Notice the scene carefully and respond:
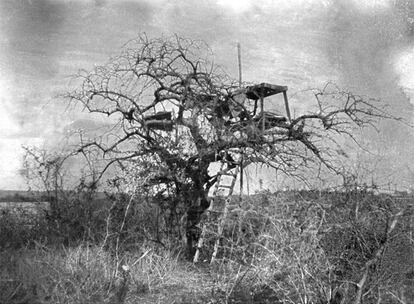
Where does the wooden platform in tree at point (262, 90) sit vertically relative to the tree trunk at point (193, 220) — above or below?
above

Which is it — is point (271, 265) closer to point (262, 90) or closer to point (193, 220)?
point (193, 220)

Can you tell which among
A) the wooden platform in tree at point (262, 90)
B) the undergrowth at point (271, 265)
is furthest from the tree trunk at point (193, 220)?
the wooden platform in tree at point (262, 90)

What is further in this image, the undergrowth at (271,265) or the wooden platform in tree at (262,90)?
the wooden platform in tree at (262,90)

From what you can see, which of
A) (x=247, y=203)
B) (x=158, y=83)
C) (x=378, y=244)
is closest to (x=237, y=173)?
(x=247, y=203)

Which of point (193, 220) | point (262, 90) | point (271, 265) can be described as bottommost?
point (271, 265)

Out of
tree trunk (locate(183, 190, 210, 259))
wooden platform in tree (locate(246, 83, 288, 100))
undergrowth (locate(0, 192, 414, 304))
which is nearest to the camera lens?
undergrowth (locate(0, 192, 414, 304))

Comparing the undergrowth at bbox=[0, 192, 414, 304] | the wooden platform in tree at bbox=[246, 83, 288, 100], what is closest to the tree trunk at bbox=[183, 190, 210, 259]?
the undergrowth at bbox=[0, 192, 414, 304]

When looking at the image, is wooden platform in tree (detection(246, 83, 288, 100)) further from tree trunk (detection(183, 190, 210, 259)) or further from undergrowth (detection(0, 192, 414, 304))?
undergrowth (detection(0, 192, 414, 304))

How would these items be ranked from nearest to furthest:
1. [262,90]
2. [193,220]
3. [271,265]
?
[271,265] → [193,220] → [262,90]

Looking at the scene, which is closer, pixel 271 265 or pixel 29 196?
pixel 271 265

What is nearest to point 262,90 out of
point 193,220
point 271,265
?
point 193,220

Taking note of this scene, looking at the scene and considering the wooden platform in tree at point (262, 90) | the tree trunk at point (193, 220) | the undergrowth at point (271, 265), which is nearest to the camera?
the undergrowth at point (271, 265)

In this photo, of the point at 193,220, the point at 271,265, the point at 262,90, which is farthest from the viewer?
the point at 262,90

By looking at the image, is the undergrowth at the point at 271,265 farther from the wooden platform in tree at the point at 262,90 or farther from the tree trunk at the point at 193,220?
the wooden platform in tree at the point at 262,90
